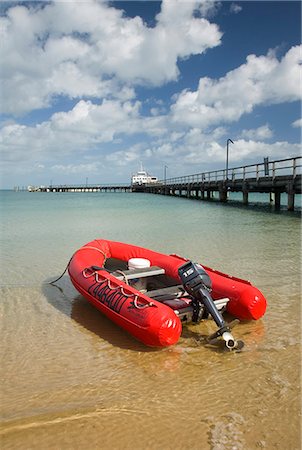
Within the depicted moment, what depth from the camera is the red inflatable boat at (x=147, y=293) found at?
130 inches

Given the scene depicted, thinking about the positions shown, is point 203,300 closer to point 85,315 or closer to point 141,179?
point 85,315

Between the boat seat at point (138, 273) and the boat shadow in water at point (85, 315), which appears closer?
the boat shadow in water at point (85, 315)

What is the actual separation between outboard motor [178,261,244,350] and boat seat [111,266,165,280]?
87 centimetres

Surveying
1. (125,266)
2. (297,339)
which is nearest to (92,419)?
(297,339)

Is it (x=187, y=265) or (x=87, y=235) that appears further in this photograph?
(x=87, y=235)

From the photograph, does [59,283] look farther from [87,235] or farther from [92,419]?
[87,235]

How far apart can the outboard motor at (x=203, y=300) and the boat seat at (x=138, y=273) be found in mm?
866

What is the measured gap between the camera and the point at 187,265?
3785 mm

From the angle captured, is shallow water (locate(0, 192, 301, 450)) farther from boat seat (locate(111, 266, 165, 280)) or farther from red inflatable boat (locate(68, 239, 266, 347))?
boat seat (locate(111, 266, 165, 280))

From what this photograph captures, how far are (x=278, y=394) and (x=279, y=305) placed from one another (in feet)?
6.83

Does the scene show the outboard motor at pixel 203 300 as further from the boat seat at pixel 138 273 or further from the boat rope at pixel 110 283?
the boat seat at pixel 138 273

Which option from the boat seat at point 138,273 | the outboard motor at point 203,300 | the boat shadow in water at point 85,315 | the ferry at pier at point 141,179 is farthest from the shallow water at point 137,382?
the ferry at pier at point 141,179

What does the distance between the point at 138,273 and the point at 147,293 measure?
0.42 meters

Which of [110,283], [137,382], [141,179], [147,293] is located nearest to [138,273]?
[147,293]
